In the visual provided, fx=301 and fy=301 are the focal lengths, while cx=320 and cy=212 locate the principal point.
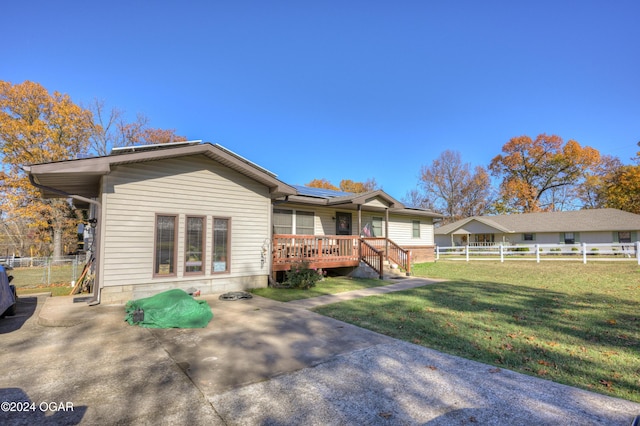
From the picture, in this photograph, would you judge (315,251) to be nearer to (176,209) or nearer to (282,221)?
(282,221)

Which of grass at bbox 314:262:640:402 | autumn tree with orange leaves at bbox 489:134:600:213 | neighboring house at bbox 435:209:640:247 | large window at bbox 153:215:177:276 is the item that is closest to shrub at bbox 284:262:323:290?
grass at bbox 314:262:640:402

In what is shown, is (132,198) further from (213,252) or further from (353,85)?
(353,85)

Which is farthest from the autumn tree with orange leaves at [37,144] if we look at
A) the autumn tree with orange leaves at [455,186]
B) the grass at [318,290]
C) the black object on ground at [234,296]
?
the autumn tree with orange leaves at [455,186]

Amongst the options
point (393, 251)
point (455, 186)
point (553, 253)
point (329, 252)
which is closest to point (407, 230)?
point (393, 251)

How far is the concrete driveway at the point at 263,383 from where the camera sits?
2766mm

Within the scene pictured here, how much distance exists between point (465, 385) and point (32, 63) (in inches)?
1052

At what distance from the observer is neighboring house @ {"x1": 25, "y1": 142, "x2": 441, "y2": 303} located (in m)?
7.28

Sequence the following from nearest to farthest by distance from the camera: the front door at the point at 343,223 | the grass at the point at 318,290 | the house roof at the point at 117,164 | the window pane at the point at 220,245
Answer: the house roof at the point at 117,164
the grass at the point at 318,290
the window pane at the point at 220,245
the front door at the point at 343,223

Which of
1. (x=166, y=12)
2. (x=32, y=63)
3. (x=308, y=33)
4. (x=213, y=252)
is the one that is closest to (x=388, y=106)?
(x=308, y=33)

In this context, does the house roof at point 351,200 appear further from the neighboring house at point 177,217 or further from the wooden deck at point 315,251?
the neighboring house at point 177,217

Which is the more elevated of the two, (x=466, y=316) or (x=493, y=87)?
(x=493, y=87)

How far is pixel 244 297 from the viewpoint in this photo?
26.9 feet

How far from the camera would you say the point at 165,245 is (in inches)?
319

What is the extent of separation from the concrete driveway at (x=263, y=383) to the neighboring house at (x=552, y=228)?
105 ft
